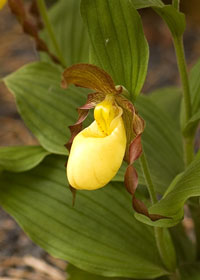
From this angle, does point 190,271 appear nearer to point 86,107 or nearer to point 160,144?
point 160,144

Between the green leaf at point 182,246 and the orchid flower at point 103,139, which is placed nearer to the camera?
the orchid flower at point 103,139

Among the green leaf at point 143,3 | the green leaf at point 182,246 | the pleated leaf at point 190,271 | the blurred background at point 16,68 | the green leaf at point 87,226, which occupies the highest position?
the green leaf at point 143,3

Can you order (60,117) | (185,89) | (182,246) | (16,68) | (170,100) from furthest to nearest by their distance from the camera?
→ (16,68) < (170,100) < (182,246) < (60,117) < (185,89)

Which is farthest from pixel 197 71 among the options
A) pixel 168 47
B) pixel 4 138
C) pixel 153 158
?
pixel 168 47

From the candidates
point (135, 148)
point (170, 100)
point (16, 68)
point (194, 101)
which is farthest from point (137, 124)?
point (16, 68)

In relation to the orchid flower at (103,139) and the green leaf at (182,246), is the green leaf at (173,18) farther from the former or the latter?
the green leaf at (182,246)

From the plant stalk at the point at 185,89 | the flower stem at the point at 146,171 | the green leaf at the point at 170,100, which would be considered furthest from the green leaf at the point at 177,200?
the green leaf at the point at 170,100
